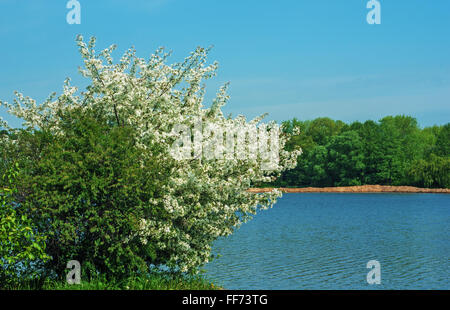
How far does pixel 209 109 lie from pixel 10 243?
6.75m

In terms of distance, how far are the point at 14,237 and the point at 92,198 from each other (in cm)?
189

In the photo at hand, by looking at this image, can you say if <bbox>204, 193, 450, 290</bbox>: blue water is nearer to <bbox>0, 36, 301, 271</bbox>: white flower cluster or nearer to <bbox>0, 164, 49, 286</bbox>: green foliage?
<bbox>0, 36, 301, 271</bbox>: white flower cluster

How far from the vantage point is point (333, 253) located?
2742 centimetres

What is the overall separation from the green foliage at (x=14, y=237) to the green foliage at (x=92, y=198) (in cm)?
30

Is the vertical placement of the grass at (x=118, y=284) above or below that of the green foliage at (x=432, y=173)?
below

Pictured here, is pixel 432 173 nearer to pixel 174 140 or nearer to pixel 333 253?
pixel 333 253

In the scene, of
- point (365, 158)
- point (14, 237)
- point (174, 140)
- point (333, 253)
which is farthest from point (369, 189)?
point (14, 237)

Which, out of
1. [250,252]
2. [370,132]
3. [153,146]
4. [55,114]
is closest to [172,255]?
[153,146]

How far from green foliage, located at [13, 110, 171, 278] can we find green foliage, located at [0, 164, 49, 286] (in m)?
0.30

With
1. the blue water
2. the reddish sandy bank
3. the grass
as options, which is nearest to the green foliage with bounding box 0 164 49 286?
the grass

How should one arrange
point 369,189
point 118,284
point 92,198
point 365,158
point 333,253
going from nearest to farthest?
point 92,198, point 118,284, point 333,253, point 369,189, point 365,158

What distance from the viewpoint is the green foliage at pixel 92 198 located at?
12000 millimetres

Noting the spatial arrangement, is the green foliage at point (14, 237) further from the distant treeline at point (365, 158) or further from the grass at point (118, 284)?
the distant treeline at point (365, 158)

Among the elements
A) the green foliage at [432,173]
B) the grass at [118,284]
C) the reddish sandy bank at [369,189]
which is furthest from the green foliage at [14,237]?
the green foliage at [432,173]
